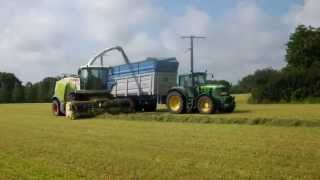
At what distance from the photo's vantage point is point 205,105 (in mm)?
28969

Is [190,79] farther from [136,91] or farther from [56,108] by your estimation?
[56,108]

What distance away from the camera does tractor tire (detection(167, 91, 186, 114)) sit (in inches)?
1172

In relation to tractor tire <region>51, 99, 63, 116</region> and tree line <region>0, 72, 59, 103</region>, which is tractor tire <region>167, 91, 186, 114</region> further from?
tree line <region>0, 72, 59, 103</region>

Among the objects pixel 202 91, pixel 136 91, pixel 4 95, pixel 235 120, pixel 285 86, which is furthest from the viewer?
pixel 4 95

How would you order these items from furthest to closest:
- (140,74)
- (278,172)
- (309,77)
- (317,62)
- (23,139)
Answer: (317,62) → (309,77) → (140,74) → (23,139) → (278,172)

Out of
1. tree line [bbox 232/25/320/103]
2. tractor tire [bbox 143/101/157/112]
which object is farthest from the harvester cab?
tree line [bbox 232/25/320/103]

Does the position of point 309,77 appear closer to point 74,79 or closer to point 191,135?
point 74,79

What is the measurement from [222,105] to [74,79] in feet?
31.3

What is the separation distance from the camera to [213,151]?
12.7 meters

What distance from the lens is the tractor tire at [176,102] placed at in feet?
97.7

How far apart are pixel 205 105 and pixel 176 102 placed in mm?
1929

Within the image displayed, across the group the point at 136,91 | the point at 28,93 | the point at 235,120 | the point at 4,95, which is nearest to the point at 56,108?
the point at 136,91

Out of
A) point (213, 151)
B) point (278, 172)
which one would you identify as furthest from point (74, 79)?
point (278, 172)

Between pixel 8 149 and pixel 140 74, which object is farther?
pixel 140 74
